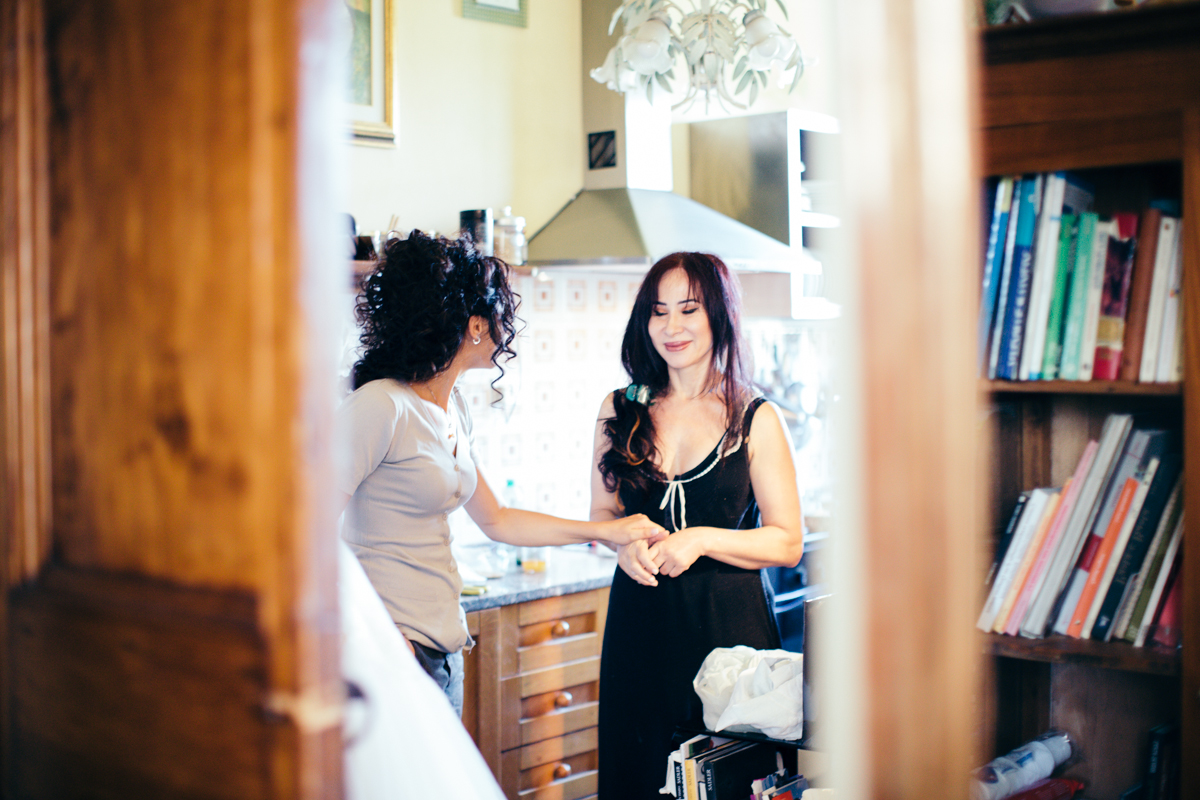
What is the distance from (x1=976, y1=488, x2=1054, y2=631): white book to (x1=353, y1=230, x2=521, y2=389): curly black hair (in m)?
1.14

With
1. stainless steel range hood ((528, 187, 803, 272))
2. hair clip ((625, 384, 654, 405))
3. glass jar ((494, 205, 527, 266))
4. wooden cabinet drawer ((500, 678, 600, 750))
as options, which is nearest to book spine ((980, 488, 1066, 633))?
hair clip ((625, 384, 654, 405))

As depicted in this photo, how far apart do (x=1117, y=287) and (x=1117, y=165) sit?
149 mm

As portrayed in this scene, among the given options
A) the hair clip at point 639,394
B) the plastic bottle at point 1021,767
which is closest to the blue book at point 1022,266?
the plastic bottle at point 1021,767

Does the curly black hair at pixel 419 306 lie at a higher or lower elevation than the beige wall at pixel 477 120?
lower

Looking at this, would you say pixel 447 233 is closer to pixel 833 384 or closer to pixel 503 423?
Result: pixel 503 423

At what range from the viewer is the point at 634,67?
8.89 ft

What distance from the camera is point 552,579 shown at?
9.13ft

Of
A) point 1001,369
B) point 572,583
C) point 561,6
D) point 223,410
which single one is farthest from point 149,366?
point 561,6

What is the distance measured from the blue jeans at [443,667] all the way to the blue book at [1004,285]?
1.16 m

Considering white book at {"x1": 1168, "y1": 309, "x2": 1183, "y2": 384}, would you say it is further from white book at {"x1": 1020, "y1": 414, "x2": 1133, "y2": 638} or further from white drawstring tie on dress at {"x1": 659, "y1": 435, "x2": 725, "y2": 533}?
white drawstring tie on dress at {"x1": 659, "y1": 435, "x2": 725, "y2": 533}

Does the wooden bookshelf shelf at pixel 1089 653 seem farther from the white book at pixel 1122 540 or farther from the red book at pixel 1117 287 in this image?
the red book at pixel 1117 287

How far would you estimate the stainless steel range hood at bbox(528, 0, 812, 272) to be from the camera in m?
3.02

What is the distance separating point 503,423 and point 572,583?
0.75 meters

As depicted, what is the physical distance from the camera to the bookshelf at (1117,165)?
1.08m
